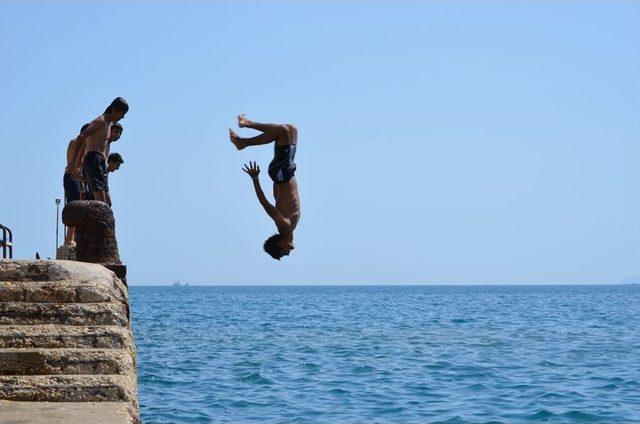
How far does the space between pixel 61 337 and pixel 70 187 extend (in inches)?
208

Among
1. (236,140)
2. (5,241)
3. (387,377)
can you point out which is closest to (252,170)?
(236,140)

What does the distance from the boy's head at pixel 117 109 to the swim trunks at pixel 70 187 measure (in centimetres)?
149

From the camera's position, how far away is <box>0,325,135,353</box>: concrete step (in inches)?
291

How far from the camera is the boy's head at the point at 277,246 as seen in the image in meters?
10.0

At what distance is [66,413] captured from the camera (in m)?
6.45

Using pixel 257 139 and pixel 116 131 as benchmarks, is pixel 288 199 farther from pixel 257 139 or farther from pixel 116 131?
pixel 116 131

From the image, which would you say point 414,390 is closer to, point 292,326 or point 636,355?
point 636,355

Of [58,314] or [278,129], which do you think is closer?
[58,314]

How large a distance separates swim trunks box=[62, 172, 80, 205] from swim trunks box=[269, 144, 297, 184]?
3442 mm

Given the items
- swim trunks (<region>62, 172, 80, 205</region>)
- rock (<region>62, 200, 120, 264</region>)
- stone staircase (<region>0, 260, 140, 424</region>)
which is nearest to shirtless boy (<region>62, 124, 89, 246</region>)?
swim trunks (<region>62, 172, 80, 205</region>)

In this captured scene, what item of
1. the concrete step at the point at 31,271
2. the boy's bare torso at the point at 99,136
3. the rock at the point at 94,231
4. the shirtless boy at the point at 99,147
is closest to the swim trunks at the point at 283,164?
the rock at the point at 94,231

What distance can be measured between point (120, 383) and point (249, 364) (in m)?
18.7

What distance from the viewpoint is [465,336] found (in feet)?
121

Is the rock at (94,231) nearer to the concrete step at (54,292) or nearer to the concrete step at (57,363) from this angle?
the concrete step at (54,292)
